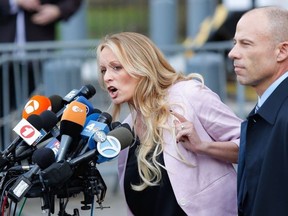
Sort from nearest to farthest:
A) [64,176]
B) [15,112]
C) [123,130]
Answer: [64,176]
[123,130]
[15,112]

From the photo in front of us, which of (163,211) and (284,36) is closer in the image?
(284,36)

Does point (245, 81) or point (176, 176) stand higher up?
point (245, 81)

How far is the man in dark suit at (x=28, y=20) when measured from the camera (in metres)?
8.17

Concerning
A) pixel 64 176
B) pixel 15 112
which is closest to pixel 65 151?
pixel 64 176

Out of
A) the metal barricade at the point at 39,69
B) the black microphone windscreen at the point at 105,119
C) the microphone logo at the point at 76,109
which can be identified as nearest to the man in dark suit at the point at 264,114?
the black microphone windscreen at the point at 105,119

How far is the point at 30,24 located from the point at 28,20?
51mm

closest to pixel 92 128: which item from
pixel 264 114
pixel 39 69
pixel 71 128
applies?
pixel 71 128

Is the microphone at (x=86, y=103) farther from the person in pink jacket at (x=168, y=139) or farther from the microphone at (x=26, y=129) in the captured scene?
the microphone at (x=26, y=129)

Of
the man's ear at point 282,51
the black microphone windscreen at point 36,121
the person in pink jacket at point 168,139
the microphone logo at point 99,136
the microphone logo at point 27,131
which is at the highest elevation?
the man's ear at point 282,51

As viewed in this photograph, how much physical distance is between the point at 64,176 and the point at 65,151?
0.21 meters

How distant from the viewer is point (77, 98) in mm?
4277

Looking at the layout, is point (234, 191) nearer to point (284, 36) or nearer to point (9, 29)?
point (284, 36)

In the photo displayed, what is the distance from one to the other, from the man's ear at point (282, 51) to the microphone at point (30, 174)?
96 centimetres

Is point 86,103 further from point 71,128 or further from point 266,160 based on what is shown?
point 266,160
